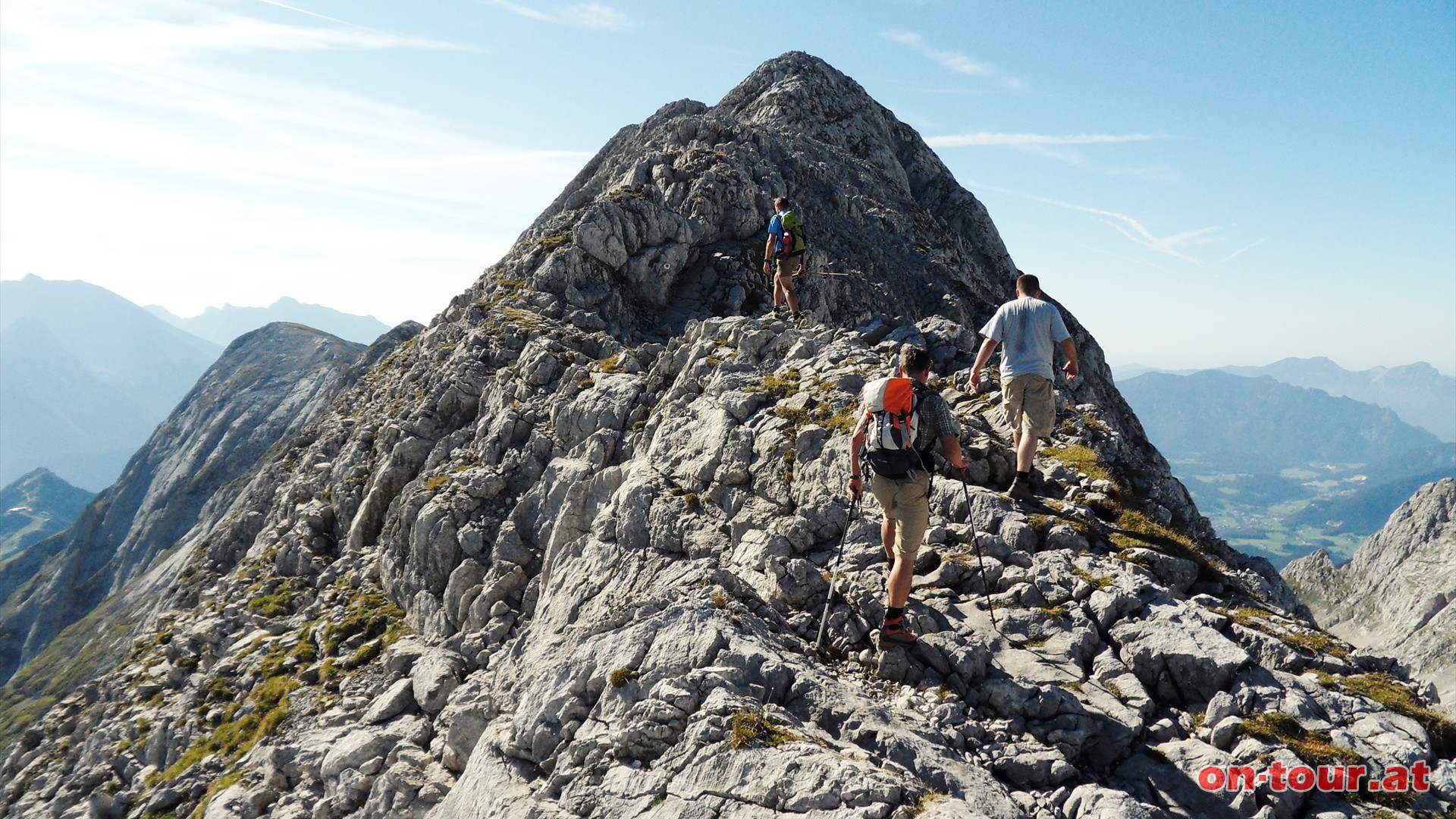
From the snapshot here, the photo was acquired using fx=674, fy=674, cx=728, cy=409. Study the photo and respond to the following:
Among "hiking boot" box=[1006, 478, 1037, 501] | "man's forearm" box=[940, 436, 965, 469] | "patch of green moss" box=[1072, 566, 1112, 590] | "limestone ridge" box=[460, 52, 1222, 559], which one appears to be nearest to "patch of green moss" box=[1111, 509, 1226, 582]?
"patch of green moss" box=[1072, 566, 1112, 590]

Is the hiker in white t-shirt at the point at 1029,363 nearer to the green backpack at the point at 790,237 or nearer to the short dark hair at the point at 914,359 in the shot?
the short dark hair at the point at 914,359

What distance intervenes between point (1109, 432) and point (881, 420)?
31.7 ft

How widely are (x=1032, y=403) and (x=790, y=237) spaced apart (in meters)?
12.4

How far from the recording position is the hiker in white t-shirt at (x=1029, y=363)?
14806mm

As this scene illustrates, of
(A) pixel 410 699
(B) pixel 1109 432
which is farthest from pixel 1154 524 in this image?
(A) pixel 410 699

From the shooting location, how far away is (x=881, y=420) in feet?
37.7

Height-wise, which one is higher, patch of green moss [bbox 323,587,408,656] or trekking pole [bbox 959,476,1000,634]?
trekking pole [bbox 959,476,1000,634]

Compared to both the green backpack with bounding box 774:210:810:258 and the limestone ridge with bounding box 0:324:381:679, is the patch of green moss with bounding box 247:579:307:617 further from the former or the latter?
the limestone ridge with bounding box 0:324:381:679

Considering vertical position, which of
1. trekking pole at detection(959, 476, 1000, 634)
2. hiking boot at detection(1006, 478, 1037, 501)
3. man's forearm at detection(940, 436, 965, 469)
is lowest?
trekking pole at detection(959, 476, 1000, 634)

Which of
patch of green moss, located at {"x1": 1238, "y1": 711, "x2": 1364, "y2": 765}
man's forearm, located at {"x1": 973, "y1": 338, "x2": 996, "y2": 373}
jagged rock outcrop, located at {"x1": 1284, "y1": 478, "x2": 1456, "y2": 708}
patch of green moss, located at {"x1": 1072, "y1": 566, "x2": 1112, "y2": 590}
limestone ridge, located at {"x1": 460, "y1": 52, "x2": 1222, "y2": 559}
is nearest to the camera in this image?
patch of green moss, located at {"x1": 1238, "y1": 711, "x2": 1364, "y2": 765}

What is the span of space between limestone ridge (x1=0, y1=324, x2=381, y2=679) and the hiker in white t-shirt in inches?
5084

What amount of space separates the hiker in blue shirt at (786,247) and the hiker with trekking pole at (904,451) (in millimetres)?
13323

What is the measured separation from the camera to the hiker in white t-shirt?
583 inches

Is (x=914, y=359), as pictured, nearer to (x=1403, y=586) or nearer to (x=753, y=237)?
(x=753, y=237)
